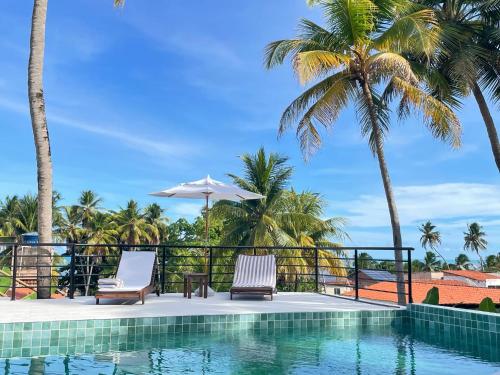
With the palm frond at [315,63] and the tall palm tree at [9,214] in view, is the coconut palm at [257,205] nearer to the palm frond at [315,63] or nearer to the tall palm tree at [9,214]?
the palm frond at [315,63]

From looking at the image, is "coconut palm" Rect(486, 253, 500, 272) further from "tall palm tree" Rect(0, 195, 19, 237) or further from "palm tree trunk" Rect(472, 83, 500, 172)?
"tall palm tree" Rect(0, 195, 19, 237)

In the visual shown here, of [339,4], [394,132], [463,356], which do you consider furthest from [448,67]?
[463,356]

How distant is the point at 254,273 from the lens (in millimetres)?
8289

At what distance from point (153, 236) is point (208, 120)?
19115mm

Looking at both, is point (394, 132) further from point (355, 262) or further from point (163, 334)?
point (163, 334)

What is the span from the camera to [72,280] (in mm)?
7703

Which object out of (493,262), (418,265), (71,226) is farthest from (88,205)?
(493,262)

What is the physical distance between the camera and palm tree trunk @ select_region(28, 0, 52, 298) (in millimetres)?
8227

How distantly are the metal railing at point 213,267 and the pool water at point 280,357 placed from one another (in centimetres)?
100

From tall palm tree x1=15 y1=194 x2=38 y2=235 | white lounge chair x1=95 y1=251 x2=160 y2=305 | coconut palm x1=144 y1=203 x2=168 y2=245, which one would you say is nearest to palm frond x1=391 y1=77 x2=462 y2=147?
white lounge chair x1=95 y1=251 x2=160 y2=305

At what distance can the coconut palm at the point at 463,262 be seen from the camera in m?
74.3

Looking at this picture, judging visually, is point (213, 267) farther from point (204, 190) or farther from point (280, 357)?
point (280, 357)

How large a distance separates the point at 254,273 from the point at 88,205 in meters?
37.1

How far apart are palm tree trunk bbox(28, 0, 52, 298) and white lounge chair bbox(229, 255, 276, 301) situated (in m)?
3.41
